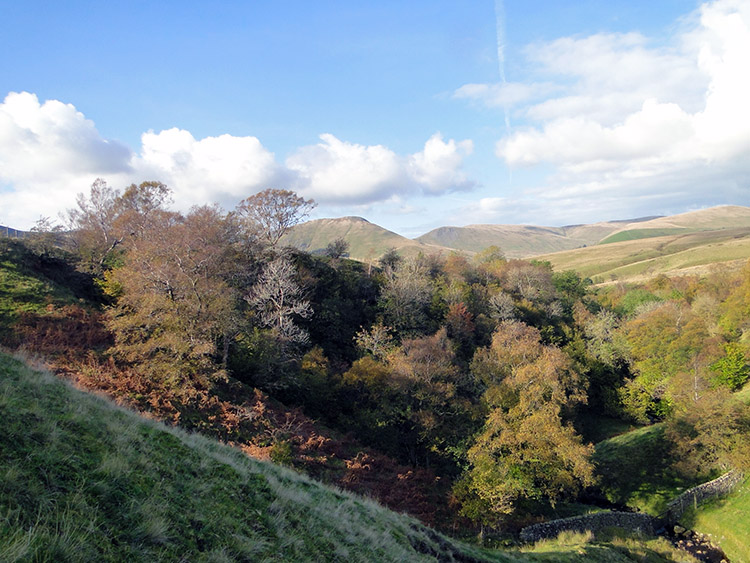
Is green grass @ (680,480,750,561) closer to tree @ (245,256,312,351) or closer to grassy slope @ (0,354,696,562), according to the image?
grassy slope @ (0,354,696,562)

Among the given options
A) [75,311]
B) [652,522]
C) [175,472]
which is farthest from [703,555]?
[75,311]

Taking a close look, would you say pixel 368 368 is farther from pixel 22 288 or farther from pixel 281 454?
pixel 22 288

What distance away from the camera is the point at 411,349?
32.1 metres

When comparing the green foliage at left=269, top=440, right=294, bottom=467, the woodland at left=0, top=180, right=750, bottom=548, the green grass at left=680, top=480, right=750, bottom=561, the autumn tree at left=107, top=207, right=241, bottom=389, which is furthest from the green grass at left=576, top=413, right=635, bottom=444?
the autumn tree at left=107, top=207, right=241, bottom=389

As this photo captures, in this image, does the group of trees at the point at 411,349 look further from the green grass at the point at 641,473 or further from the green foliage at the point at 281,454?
the green foliage at the point at 281,454

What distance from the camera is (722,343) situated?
4297 centimetres

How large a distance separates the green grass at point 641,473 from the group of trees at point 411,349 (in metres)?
3.10

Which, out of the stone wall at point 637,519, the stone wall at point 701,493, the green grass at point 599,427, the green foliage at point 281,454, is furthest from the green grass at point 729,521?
the green foliage at point 281,454

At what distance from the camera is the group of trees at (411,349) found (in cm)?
2342

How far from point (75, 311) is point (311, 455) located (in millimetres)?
18275

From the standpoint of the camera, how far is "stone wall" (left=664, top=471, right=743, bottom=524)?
2756cm

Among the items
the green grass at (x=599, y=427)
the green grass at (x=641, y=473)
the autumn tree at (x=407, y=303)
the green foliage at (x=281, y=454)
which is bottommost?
the green grass at (x=599, y=427)

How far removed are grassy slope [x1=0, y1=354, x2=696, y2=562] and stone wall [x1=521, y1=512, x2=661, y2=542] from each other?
13.9 metres

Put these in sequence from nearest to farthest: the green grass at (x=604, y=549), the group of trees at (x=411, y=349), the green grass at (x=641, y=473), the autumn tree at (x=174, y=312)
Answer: the green grass at (x=604, y=549) → the autumn tree at (x=174, y=312) → the group of trees at (x=411, y=349) → the green grass at (x=641, y=473)
